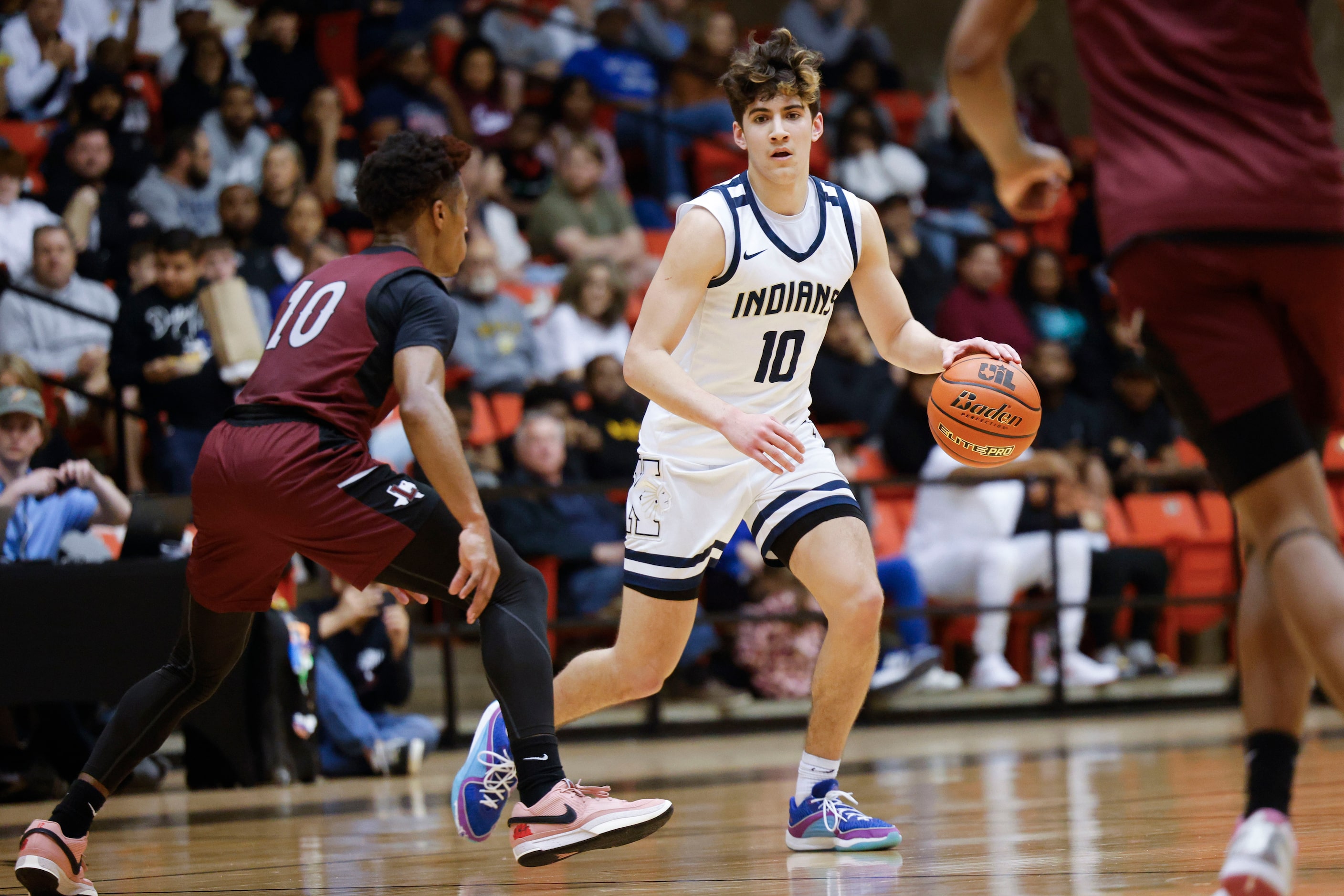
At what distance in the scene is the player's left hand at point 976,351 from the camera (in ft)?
12.9

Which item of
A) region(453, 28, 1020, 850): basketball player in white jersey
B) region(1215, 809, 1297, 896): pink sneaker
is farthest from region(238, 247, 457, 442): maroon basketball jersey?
region(1215, 809, 1297, 896): pink sneaker

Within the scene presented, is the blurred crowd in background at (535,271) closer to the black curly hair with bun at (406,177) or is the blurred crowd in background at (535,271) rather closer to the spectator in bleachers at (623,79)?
the spectator in bleachers at (623,79)

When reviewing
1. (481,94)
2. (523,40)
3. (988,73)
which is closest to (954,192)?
(523,40)

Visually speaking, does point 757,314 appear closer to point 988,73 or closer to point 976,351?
point 976,351

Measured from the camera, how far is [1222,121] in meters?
2.55

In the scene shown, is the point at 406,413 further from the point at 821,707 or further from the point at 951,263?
the point at 951,263

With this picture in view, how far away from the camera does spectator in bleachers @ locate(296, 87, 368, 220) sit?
1018 centimetres

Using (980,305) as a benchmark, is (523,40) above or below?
above

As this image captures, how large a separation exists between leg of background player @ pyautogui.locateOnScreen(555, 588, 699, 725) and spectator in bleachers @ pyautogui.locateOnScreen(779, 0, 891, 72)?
10.1 meters

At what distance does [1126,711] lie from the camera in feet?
28.6

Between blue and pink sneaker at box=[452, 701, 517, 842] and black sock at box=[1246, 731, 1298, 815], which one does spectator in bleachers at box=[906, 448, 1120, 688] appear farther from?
black sock at box=[1246, 731, 1298, 815]

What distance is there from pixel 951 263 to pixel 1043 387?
2263mm

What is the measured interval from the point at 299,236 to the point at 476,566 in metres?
5.97

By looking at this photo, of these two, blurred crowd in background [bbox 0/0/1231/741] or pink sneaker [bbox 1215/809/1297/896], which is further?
blurred crowd in background [bbox 0/0/1231/741]
